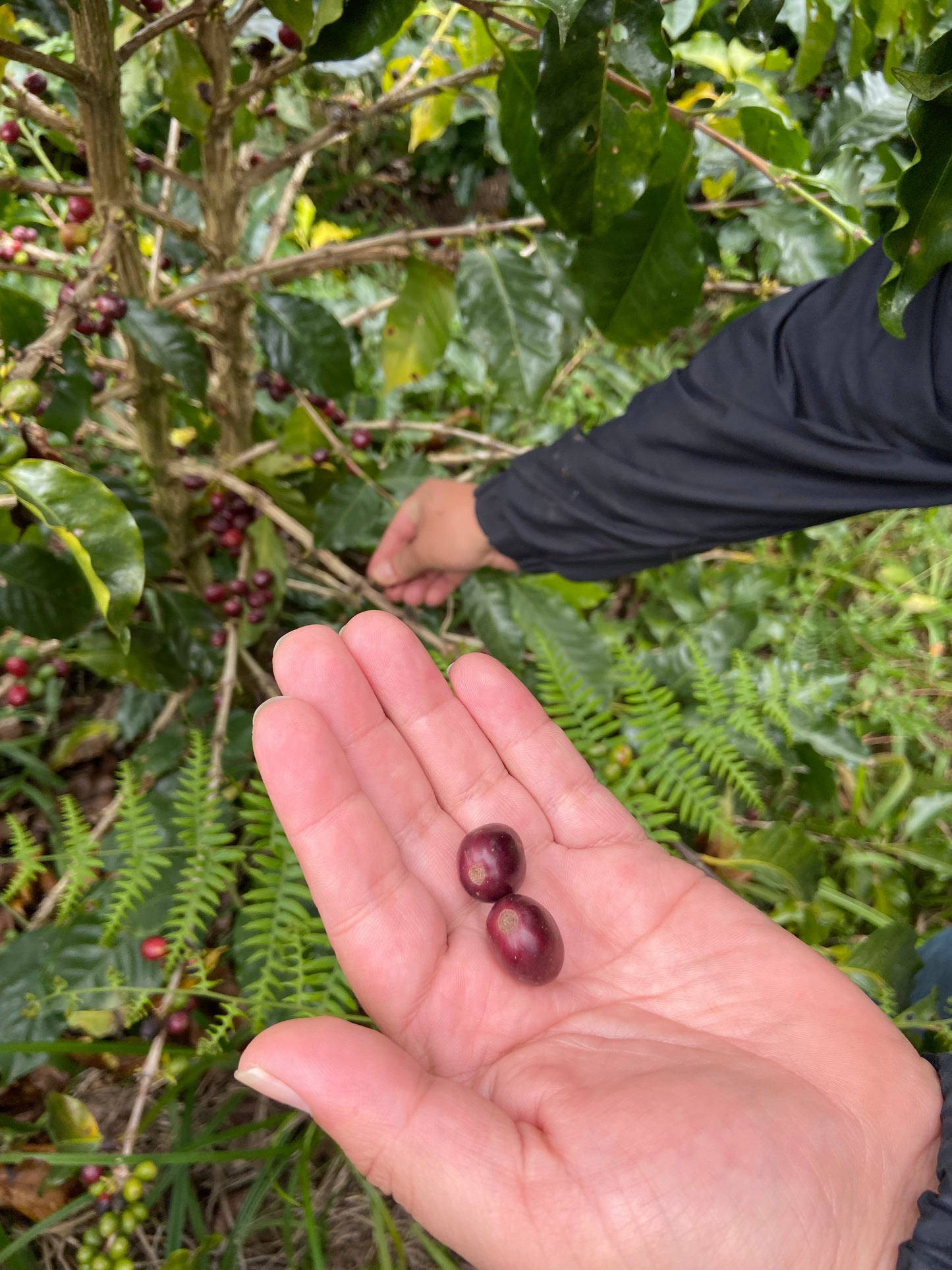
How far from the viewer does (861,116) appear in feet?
6.06

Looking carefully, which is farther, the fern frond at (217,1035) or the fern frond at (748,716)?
the fern frond at (748,716)

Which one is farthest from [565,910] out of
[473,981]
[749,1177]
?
[749,1177]

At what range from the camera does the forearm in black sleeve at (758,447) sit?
1371 millimetres

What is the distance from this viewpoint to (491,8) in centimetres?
123

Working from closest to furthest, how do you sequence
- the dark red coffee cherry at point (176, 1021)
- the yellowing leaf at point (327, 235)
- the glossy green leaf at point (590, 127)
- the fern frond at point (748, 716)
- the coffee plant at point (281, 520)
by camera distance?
the glossy green leaf at point (590, 127) → the coffee plant at point (281, 520) → the dark red coffee cherry at point (176, 1021) → the fern frond at point (748, 716) → the yellowing leaf at point (327, 235)

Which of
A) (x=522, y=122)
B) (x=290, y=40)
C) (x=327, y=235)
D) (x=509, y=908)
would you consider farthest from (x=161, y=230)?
(x=509, y=908)

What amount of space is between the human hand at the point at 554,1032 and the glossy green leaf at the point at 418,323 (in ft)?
A: 2.90

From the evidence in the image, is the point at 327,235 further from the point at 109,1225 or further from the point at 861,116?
the point at 109,1225

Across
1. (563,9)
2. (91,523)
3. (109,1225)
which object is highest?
(563,9)

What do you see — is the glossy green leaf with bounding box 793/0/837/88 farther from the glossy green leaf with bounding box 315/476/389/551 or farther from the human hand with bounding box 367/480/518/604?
the glossy green leaf with bounding box 315/476/389/551

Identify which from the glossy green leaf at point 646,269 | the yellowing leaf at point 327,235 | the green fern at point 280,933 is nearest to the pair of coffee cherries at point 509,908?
the green fern at point 280,933

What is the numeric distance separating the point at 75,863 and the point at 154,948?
0.24m

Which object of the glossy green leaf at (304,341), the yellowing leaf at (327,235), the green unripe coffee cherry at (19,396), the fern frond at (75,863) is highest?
the yellowing leaf at (327,235)

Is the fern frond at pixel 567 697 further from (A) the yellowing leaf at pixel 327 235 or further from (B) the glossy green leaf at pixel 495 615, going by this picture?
(A) the yellowing leaf at pixel 327 235
